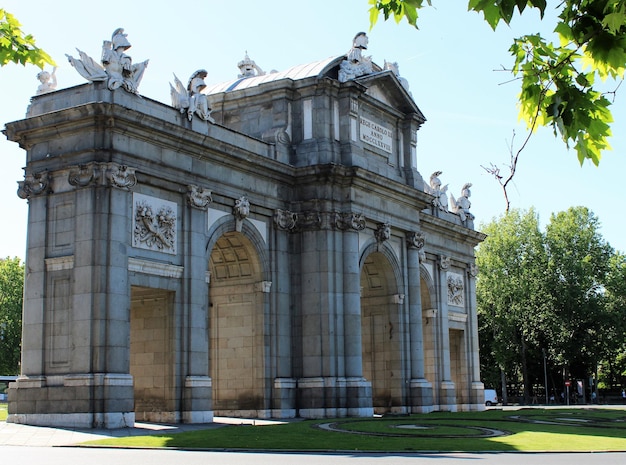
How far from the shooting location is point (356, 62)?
157ft

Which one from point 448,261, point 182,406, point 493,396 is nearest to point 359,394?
point 182,406

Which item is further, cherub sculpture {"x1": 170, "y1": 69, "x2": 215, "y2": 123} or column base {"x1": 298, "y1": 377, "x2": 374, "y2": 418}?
column base {"x1": 298, "y1": 377, "x2": 374, "y2": 418}

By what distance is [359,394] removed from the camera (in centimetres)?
4394

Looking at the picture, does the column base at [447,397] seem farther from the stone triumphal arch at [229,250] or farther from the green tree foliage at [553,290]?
the green tree foliage at [553,290]

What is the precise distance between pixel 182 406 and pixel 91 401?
5.05m

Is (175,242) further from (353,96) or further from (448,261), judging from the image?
(448,261)

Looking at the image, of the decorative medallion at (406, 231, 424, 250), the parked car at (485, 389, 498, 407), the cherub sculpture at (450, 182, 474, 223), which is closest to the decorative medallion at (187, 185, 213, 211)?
the decorative medallion at (406, 231, 424, 250)

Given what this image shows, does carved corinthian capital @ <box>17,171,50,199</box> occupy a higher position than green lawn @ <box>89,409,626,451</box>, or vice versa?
carved corinthian capital @ <box>17,171,50,199</box>

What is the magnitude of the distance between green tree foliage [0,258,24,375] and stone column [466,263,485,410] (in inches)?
1768

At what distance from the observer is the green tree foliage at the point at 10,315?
286ft

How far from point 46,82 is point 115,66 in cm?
375

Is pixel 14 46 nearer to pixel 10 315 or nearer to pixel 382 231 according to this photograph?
pixel 382 231

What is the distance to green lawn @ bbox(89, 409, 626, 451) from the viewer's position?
1047 inches

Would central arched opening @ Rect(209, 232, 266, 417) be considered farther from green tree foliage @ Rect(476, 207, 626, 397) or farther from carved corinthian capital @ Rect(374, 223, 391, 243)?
green tree foliage @ Rect(476, 207, 626, 397)
